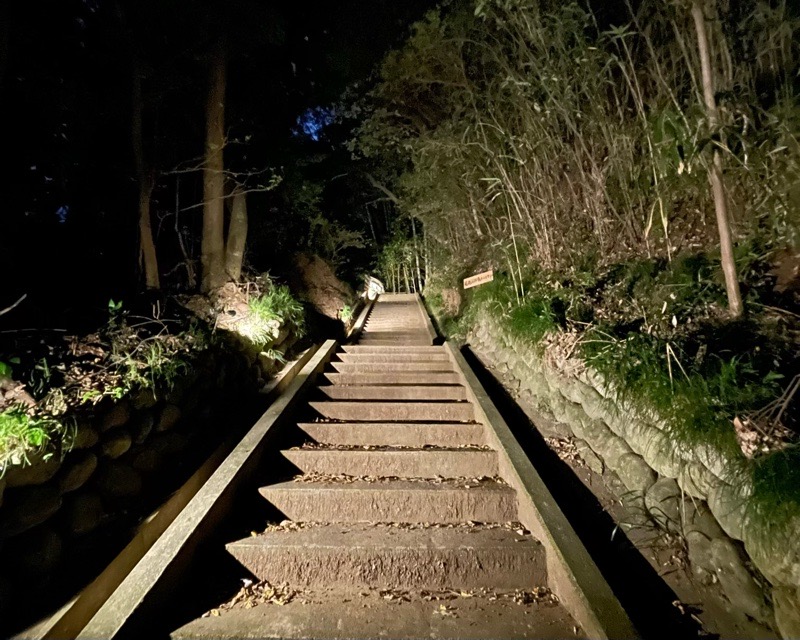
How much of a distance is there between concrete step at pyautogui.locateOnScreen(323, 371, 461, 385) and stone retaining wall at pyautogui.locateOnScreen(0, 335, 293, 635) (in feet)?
4.75

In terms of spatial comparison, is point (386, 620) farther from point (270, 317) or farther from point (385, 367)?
point (270, 317)

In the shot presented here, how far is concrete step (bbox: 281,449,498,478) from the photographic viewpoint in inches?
119

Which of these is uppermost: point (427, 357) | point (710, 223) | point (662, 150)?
point (662, 150)

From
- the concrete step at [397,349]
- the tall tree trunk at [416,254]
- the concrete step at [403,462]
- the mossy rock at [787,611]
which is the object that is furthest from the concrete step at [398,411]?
the tall tree trunk at [416,254]

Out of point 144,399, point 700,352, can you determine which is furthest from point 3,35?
point 700,352

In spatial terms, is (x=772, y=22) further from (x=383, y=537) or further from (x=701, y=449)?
(x=383, y=537)

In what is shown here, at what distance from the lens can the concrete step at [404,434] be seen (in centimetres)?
344

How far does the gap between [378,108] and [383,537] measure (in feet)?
32.2

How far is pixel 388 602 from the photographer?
207 cm

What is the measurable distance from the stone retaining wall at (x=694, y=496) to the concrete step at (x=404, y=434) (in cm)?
80

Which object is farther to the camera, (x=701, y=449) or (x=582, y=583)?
(x=701, y=449)

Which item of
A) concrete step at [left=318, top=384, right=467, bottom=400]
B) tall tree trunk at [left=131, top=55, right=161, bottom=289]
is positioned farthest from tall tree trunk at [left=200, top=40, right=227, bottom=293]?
concrete step at [left=318, top=384, right=467, bottom=400]

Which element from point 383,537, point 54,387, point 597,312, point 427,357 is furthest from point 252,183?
point 383,537

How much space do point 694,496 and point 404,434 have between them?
2049mm
